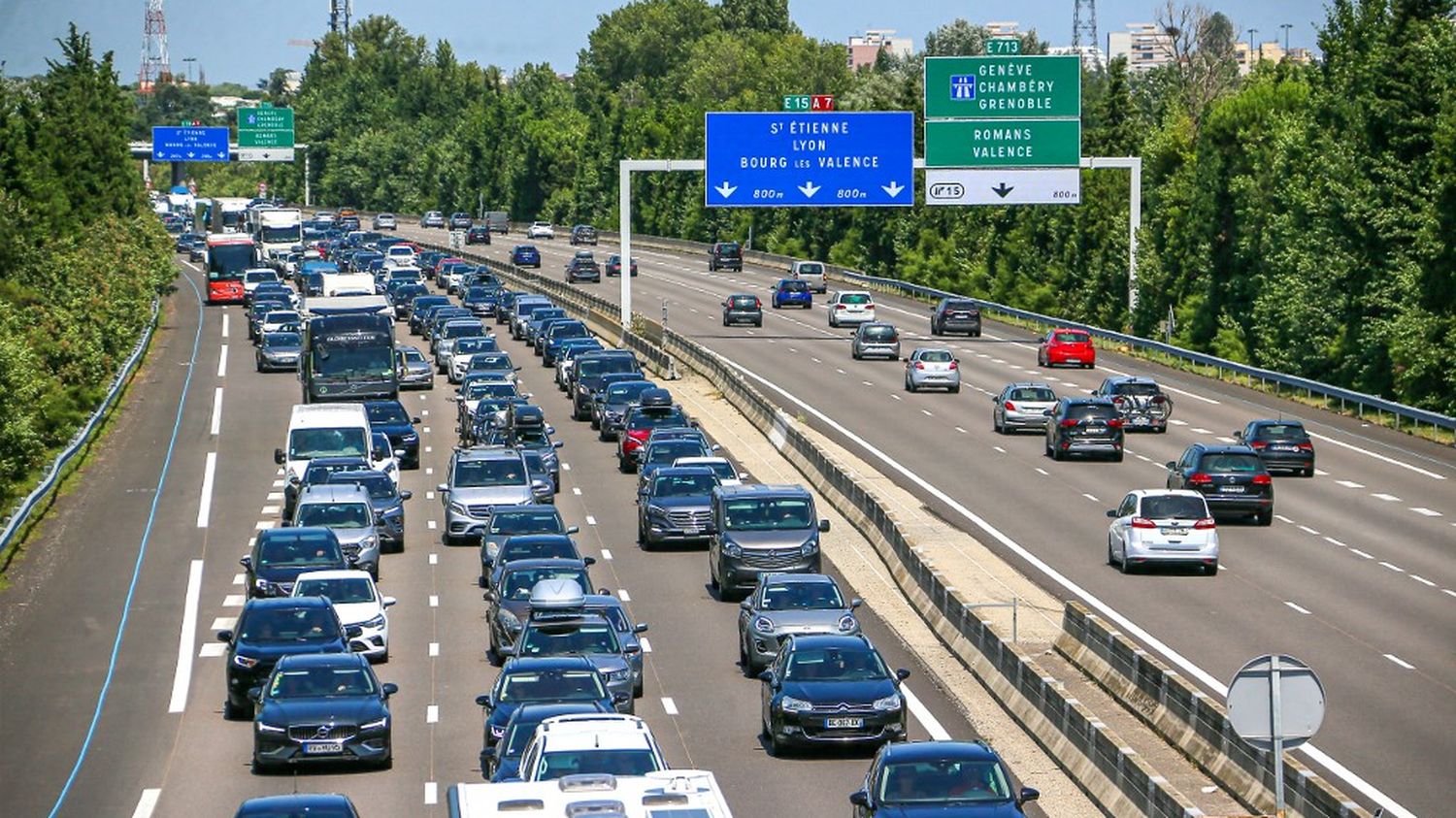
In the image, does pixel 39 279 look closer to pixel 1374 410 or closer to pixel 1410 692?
pixel 1374 410

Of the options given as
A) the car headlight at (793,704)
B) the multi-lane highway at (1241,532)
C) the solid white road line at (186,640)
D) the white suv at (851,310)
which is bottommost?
the solid white road line at (186,640)

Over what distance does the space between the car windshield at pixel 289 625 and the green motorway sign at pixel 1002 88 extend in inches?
1867

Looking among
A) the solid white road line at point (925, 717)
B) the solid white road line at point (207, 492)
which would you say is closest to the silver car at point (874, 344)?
the solid white road line at point (207, 492)

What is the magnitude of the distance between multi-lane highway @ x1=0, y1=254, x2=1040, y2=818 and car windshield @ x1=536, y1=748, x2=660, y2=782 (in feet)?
11.2

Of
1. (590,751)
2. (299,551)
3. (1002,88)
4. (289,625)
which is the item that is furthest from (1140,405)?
(590,751)

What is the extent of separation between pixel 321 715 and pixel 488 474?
766 inches

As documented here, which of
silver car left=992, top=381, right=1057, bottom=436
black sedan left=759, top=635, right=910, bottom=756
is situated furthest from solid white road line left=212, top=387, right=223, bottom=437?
black sedan left=759, top=635, right=910, bottom=756

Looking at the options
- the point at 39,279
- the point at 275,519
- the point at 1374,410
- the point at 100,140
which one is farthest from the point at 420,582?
the point at 100,140

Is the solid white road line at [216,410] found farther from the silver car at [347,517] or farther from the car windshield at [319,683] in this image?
the car windshield at [319,683]

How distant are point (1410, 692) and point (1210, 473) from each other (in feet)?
50.4

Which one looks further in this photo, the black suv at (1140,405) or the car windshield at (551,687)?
the black suv at (1140,405)

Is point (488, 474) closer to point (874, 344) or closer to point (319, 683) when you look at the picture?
point (319, 683)

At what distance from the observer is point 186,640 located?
126ft

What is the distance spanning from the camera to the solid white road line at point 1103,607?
25533mm
